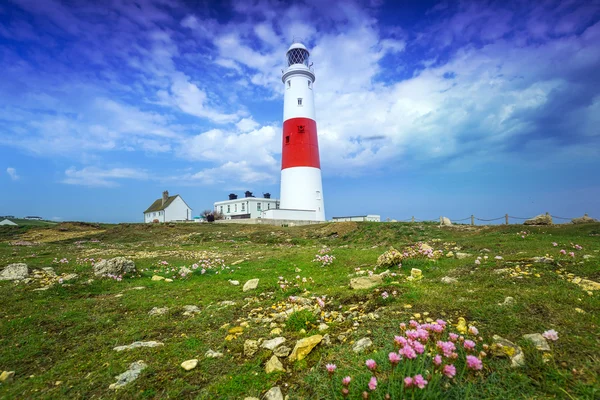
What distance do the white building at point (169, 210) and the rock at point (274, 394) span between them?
212ft

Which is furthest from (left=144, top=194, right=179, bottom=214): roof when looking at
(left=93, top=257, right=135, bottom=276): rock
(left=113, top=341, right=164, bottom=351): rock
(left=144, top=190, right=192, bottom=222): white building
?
(left=113, top=341, right=164, bottom=351): rock

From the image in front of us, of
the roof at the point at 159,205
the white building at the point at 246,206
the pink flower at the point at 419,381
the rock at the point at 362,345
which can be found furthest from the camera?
the roof at the point at 159,205

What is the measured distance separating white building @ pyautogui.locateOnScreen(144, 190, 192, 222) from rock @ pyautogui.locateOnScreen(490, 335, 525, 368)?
6571 centimetres

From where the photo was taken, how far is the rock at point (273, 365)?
147 inches

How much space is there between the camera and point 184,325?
559cm

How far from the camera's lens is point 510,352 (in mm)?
3207

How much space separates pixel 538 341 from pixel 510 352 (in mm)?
478

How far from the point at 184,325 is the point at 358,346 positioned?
346 centimetres

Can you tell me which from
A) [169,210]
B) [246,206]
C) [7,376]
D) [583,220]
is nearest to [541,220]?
[583,220]

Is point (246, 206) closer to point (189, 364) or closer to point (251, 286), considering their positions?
point (251, 286)

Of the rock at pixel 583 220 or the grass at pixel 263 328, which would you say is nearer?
the grass at pixel 263 328

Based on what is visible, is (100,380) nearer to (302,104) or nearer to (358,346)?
(358,346)

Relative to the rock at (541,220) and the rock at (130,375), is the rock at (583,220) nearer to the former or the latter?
the rock at (541,220)

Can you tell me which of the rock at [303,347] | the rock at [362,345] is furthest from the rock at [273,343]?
the rock at [362,345]
